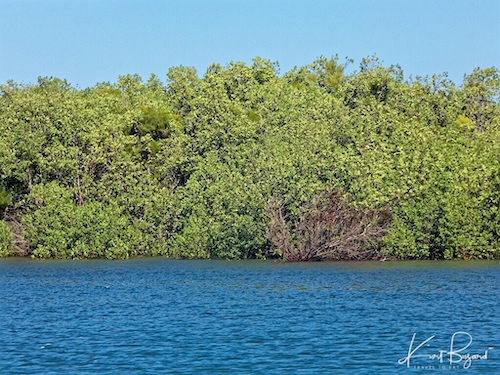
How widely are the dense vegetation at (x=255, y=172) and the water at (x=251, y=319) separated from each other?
393 centimetres

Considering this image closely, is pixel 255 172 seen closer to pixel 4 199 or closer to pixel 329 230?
pixel 329 230

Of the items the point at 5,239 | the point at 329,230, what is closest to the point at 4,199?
the point at 5,239

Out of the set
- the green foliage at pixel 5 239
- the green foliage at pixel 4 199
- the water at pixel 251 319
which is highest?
the green foliage at pixel 4 199

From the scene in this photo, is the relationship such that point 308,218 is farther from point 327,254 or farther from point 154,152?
point 154,152

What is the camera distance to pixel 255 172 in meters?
71.0

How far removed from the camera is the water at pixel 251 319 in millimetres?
28094

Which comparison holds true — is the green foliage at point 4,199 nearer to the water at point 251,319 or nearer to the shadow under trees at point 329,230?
the water at point 251,319

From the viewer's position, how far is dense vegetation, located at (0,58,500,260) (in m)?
65.3

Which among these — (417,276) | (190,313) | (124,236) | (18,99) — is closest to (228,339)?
(190,313)

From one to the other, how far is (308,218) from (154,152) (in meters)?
23.8

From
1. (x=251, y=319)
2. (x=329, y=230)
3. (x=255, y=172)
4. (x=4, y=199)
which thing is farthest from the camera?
(x=4, y=199)

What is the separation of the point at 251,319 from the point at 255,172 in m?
33.9

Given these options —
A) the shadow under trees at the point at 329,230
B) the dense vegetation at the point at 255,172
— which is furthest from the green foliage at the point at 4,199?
the shadow under trees at the point at 329,230

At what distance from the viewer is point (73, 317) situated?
39.2 meters
